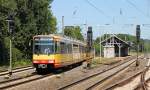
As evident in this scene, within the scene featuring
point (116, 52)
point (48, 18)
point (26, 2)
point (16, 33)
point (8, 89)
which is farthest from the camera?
point (116, 52)

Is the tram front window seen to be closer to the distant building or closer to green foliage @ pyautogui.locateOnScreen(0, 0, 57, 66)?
green foliage @ pyautogui.locateOnScreen(0, 0, 57, 66)

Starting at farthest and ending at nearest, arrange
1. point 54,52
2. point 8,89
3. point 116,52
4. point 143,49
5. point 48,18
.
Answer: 1. point 143,49
2. point 116,52
3. point 48,18
4. point 54,52
5. point 8,89

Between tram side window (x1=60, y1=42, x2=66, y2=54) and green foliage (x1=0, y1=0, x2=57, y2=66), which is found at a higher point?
green foliage (x1=0, y1=0, x2=57, y2=66)

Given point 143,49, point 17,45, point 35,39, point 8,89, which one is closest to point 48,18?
point 17,45

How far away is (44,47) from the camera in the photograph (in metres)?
35.3

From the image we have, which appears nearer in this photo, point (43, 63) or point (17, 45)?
point (43, 63)

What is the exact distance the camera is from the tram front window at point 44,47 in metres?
35.1

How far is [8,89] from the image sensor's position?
22.9m

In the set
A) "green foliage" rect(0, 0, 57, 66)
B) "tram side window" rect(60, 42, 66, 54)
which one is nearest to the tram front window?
"tram side window" rect(60, 42, 66, 54)

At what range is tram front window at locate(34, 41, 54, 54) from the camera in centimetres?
3509

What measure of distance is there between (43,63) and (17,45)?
31788 millimetres

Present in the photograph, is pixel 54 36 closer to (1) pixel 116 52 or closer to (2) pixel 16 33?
(2) pixel 16 33

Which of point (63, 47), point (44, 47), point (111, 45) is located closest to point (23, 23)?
point (63, 47)

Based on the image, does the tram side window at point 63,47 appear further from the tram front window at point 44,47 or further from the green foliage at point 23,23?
the green foliage at point 23,23
